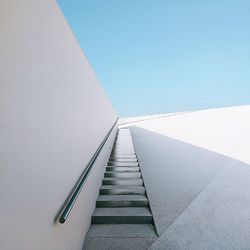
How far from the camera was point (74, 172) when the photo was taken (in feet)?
7.17

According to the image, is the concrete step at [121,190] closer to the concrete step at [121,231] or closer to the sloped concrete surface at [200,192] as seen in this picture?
the sloped concrete surface at [200,192]

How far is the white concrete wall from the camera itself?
1117 mm

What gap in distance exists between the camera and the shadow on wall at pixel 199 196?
96.7 inches

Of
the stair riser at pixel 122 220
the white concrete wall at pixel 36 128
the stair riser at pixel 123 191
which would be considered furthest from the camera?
the stair riser at pixel 123 191

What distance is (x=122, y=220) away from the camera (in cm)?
279

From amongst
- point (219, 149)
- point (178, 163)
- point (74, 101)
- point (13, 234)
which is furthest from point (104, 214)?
point (219, 149)

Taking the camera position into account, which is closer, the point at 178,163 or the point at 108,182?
the point at 108,182

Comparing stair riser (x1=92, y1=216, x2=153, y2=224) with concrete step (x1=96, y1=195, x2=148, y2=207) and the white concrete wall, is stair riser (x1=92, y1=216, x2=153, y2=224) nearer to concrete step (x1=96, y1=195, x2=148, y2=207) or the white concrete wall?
concrete step (x1=96, y1=195, x2=148, y2=207)

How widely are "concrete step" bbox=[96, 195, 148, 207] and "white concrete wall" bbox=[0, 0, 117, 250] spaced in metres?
0.88

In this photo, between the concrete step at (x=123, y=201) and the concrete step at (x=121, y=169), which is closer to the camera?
the concrete step at (x=123, y=201)

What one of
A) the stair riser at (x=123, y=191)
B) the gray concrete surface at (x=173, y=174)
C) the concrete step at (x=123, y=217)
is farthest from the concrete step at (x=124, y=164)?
the concrete step at (x=123, y=217)

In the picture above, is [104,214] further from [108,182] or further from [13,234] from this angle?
[13,234]

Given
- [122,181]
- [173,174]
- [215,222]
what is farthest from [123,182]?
[215,222]

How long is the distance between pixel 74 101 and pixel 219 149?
4.03 m
